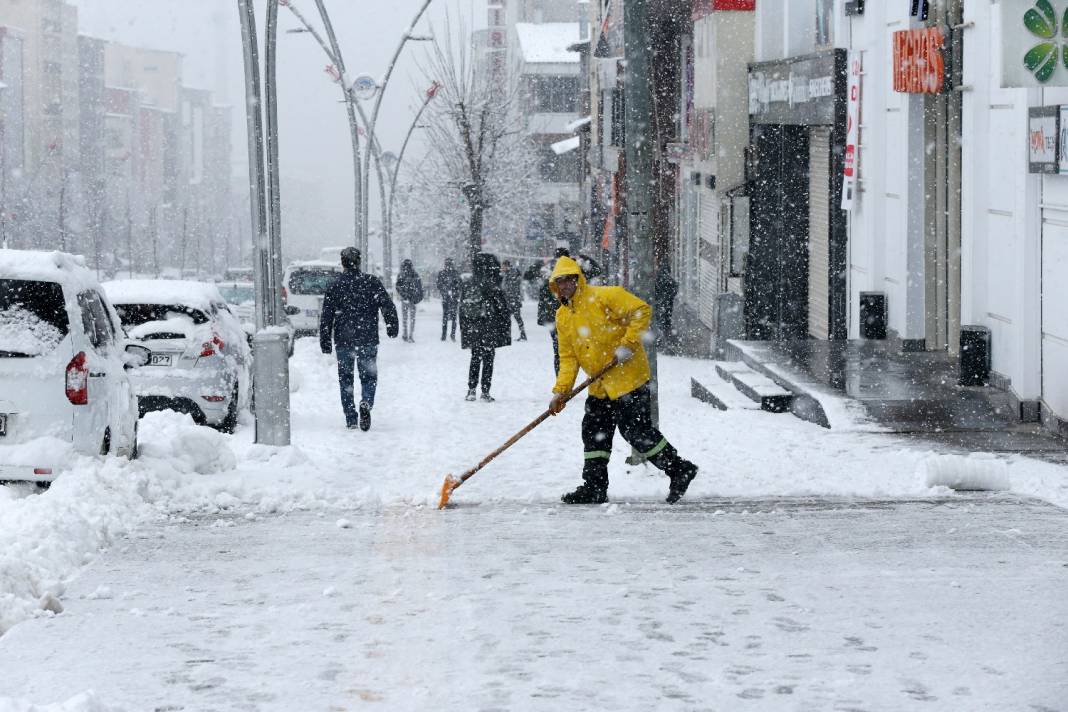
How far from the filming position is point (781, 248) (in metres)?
27.1

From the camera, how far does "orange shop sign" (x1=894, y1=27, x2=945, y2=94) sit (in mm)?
17330

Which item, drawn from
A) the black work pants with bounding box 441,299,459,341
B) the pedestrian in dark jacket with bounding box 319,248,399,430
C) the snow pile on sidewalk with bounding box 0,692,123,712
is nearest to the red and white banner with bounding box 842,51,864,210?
the pedestrian in dark jacket with bounding box 319,248,399,430

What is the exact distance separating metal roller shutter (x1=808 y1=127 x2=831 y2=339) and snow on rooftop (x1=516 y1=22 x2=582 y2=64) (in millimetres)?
57671

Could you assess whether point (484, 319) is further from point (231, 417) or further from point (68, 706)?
point (68, 706)

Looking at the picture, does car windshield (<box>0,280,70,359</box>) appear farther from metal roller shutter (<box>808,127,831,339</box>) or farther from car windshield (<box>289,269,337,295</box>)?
car windshield (<box>289,269,337,295</box>)

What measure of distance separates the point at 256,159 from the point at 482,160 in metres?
51.4

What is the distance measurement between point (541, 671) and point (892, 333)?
14.8 m

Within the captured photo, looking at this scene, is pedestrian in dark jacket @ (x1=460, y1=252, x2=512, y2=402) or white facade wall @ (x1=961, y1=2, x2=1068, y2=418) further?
pedestrian in dark jacket @ (x1=460, y1=252, x2=512, y2=402)

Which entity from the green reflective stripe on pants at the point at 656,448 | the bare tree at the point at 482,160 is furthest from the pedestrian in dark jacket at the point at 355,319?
the bare tree at the point at 482,160

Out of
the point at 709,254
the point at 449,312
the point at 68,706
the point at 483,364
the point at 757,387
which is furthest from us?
the point at 709,254

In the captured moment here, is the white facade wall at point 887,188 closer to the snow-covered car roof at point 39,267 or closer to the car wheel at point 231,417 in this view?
the car wheel at point 231,417

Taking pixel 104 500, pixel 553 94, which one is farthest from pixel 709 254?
pixel 553 94

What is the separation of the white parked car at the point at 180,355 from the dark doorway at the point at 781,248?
1268 cm

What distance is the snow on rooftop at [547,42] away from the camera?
83688 millimetres
